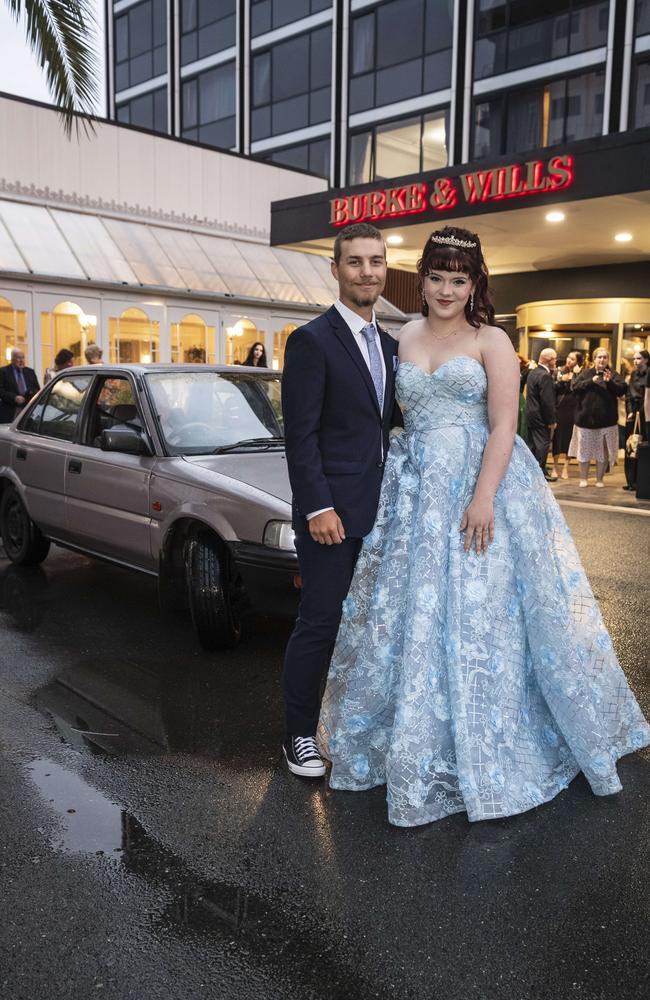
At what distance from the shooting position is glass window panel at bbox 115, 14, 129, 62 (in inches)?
1378

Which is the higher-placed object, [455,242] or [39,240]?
[39,240]

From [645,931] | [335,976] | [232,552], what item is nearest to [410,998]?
[335,976]

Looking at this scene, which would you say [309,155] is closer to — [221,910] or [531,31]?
[531,31]

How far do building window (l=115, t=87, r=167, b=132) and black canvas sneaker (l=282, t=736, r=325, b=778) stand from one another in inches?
1325

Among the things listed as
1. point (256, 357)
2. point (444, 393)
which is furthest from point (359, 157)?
point (444, 393)

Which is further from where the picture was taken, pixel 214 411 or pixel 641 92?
pixel 641 92

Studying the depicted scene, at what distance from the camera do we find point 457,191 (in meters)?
14.2

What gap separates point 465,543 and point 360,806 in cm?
105

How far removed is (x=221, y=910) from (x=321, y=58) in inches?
1176

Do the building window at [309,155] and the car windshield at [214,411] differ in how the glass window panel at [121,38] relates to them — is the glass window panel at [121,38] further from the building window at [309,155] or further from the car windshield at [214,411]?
the car windshield at [214,411]

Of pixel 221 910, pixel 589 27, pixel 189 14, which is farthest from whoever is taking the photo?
pixel 189 14

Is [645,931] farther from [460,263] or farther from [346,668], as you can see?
[460,263]

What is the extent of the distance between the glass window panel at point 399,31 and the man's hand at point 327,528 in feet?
85.4

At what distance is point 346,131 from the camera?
90.2 ft
